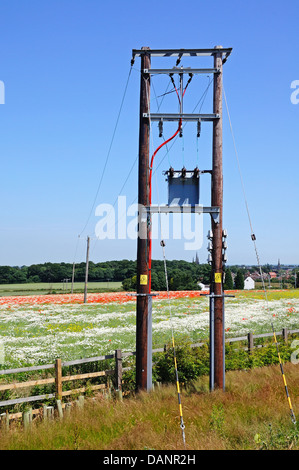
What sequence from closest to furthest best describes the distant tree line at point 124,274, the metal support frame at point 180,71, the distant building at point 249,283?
the metal support frame at point 180,71
the distant tree line at point 124,274
the distant building at point 249,283

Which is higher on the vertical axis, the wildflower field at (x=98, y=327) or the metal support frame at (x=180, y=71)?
the metal support frame at (x=180, y=71)

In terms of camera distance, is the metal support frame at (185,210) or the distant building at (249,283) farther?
the distant building at (249,283)

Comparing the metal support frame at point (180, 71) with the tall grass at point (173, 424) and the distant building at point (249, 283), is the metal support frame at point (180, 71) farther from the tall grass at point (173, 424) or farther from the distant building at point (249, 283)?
the distant building at point (249, 283)

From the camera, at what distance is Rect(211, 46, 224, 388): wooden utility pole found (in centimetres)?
1071

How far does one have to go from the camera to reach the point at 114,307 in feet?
118

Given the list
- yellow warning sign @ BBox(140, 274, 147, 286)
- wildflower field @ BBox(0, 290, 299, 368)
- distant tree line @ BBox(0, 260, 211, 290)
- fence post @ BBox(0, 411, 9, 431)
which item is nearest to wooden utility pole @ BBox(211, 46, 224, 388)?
wildflower field @ BBox(0, 290, 299, 368)

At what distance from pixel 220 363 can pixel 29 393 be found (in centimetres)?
477

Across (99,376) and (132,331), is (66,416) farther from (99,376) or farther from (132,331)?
(132,331)

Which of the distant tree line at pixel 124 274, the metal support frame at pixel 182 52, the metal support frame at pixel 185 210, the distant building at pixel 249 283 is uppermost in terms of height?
the metal support frame at pixel 182 52

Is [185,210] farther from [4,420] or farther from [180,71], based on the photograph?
[4,420]

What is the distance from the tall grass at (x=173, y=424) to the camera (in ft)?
23.1

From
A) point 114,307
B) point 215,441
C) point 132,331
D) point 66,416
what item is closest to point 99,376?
point 66,416

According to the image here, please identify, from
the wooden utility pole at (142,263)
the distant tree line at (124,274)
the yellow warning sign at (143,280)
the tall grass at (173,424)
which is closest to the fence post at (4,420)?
the tall grass at (173,424)

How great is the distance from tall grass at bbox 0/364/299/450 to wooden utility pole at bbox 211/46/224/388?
2.61 ft
